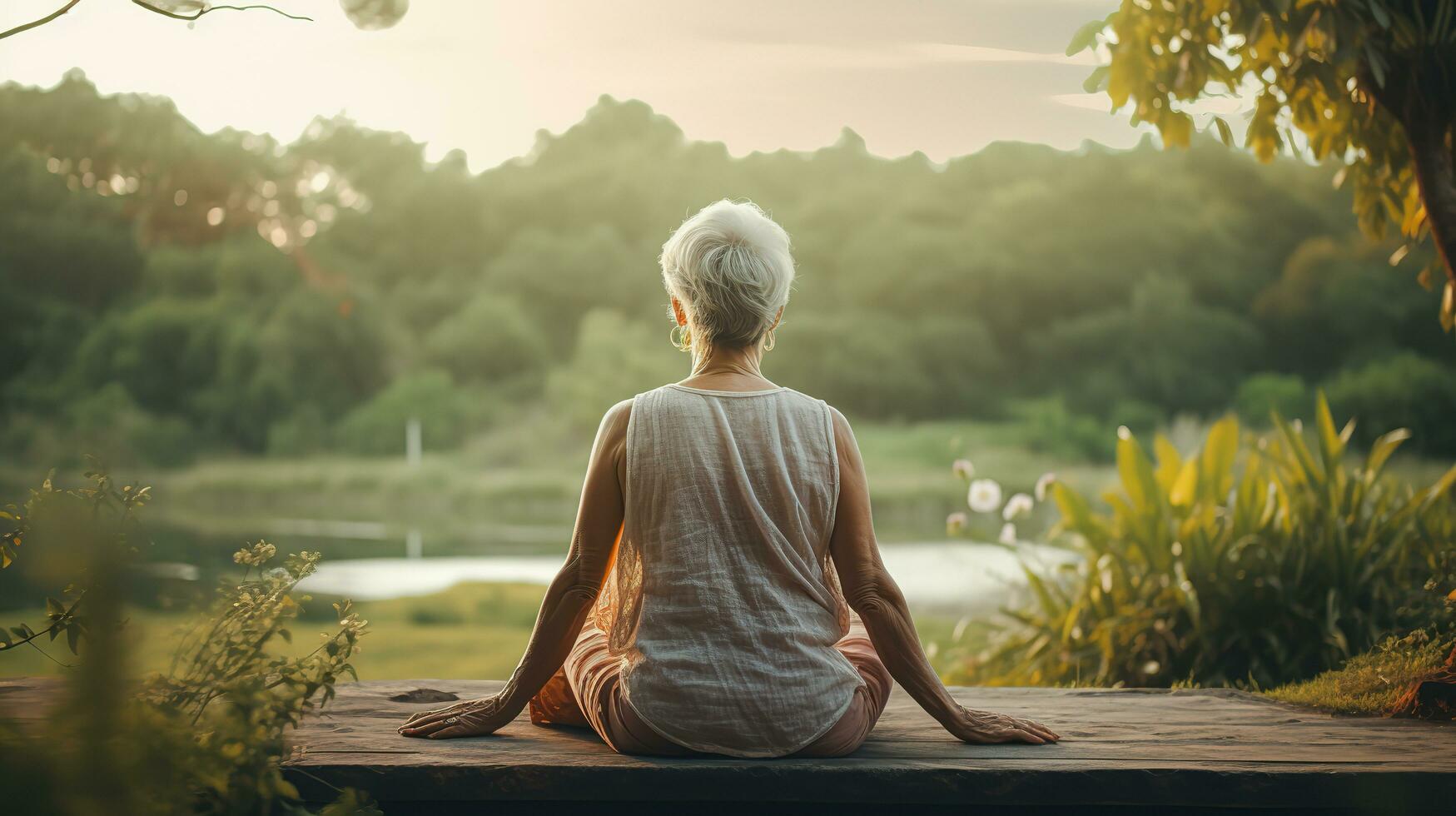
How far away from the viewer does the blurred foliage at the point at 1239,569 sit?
3.13m

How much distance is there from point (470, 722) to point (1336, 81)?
246cm

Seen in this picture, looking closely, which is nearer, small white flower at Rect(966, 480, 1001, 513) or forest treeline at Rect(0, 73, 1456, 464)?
small white flower at Rect(966, 480, 1001, 513)

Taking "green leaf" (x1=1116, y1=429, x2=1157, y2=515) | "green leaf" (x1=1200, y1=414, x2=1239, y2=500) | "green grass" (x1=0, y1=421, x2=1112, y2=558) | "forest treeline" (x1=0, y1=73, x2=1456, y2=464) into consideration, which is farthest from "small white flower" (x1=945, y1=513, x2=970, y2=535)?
"forest treeline" (x1=0, y1=73, x2=1456, y2=464)

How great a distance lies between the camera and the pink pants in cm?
162

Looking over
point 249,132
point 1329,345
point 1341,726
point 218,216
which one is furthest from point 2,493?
point 1329,345

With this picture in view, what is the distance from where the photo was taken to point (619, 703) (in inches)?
65.1

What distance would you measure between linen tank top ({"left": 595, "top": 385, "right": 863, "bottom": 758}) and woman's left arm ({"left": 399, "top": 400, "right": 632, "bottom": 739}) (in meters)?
0.03

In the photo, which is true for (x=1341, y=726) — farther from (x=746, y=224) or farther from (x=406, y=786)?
(x=406, y=786)

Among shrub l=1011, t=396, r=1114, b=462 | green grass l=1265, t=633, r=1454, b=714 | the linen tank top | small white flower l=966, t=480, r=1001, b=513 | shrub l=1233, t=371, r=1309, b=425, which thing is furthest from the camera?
shrub l=1011, t=396, r=1114, b=462

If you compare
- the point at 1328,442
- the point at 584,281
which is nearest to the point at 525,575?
the point at 584,281

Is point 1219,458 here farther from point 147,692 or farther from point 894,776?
point 147,692

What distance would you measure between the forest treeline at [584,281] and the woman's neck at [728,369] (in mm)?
6498

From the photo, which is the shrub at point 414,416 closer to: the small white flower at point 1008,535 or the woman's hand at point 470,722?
the small white flower at point 1008,535

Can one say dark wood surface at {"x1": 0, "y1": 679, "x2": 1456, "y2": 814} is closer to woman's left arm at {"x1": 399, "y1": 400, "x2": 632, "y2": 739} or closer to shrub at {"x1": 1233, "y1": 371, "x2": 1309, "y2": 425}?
woman's left arm at {"x1": 399, "y1": 400, "x2": 632, "y2": 739}
